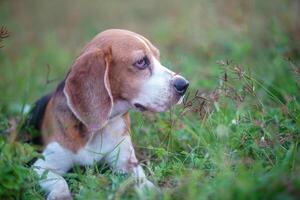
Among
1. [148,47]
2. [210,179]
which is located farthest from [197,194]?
[148,47]

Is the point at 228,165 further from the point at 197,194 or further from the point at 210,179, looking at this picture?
the point at 197,194

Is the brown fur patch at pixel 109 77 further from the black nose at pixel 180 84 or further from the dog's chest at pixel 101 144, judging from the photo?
the black nose at pixel 180 84

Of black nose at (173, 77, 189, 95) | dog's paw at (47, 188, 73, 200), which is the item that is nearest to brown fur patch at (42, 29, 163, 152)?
black nose at (173, 77, 189, 95)

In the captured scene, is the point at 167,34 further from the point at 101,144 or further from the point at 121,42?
the point at 101,144

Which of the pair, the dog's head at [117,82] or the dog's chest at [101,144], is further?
the dog's chest at [101,144]

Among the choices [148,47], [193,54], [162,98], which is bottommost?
[193,54]

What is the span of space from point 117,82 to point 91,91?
22cm

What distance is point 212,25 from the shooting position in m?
8.89

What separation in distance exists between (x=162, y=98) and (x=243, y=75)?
64 cm

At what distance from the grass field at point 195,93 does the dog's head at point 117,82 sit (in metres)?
0.26

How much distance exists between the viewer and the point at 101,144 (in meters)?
4.70

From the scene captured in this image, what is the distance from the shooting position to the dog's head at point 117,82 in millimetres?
4535

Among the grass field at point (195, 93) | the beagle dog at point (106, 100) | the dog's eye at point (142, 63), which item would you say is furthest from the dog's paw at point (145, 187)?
the dog's eye at point (142, 63)

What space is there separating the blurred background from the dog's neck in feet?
3.82
